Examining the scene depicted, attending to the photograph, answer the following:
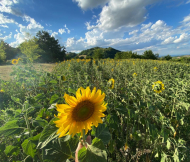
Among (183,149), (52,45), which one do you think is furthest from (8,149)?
(52,45)

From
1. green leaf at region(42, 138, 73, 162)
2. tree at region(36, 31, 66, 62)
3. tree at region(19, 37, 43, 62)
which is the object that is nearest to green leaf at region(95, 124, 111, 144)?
green leaf at region(42, 138, 73, 162)

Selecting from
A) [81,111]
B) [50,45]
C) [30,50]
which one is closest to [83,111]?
[81,111]

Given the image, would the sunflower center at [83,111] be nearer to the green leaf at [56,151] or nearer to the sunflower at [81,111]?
the sunflower at [81,111]

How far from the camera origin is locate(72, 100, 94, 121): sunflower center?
73 centimetres

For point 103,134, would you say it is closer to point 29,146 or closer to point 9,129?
point 29,146

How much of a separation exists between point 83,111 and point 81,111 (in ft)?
0.05

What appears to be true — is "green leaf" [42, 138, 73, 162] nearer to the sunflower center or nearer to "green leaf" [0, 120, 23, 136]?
the sunflower center

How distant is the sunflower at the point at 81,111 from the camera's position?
0.68m

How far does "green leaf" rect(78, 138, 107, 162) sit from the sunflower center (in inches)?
7.5

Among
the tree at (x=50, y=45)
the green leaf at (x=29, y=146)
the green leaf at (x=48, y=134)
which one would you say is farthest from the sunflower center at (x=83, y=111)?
the tree at (x=50, y=45)

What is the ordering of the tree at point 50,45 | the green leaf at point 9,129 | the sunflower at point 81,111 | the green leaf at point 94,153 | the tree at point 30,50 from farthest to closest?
the tree at point 50,45 < the tree at point 30,50 < the green leaf at point 9,129 < the sunflower at point 81,111 < the green leaf at point 94,153

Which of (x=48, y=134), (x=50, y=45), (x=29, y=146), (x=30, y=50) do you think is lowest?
(x=29, y=146)

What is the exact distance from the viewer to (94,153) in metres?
0.59

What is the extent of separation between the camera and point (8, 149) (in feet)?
3.39
